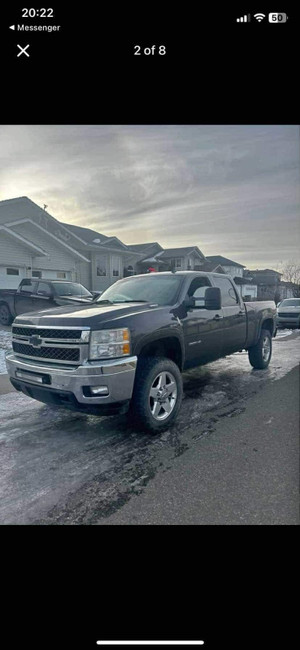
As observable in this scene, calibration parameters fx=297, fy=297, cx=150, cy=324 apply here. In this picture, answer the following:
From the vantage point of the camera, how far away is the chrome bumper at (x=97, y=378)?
2.63 m

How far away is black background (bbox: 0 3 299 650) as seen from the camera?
919 mm

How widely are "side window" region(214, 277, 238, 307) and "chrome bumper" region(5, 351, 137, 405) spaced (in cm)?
231

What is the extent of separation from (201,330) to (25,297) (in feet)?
21.8

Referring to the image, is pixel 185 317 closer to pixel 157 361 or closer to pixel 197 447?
pixel 157 361

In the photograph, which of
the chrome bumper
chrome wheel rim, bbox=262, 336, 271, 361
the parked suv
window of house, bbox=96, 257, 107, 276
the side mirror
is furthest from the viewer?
chrome wheel rim, bbox=262, 336, 271, 361

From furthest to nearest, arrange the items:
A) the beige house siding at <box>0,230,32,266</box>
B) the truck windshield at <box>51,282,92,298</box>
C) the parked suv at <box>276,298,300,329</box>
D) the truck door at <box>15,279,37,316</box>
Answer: the beige house siding at <box>0,230,32,266</box>
the truck door at <box>15,279,37,316</box>
the truck windshield at <box>51,282,92,298</box>
the parked suv at <box>276,298,300,329</box>

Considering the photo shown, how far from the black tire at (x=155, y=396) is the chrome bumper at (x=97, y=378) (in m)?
0.21

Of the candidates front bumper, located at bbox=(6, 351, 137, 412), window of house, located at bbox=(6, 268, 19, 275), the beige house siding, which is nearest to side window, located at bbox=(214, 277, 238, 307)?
front bumper, located at bbox=(6, 351, 137, 412)

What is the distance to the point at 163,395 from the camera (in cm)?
329

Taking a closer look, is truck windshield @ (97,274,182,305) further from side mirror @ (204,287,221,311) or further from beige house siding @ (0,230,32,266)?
beige house siding @ (0,230,32,266)
